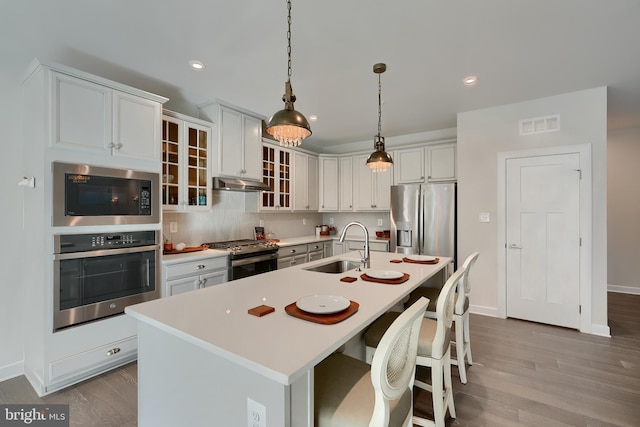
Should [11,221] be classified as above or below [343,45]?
below

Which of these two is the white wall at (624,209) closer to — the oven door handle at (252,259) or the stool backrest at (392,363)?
the oven door handle at (252,259)

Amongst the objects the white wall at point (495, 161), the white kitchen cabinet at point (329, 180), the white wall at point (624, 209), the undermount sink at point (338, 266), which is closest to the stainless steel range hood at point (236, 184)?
the white kitchen cabinet at point (329, 180)

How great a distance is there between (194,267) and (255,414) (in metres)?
2.26

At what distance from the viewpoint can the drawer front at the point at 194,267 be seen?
2.78 m

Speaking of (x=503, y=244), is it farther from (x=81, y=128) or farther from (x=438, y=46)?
(x=81, y=128)

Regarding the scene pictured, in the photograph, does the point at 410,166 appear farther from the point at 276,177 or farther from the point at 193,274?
the point at 193,274

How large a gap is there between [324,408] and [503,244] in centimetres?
344

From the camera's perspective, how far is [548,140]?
11.0ft

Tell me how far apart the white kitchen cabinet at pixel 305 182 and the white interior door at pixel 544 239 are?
2.96m

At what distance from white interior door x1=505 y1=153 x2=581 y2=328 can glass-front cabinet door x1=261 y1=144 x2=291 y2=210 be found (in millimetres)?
3096

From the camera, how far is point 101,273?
7.65 feet

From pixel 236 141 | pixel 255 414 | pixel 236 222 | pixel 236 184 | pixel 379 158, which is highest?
pixel 236 141

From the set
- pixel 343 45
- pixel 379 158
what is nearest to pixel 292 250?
pixel 379 158

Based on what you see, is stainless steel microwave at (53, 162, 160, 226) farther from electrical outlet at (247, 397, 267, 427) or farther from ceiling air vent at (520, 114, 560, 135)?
ceiling air vent at (520, 114, 560, 135)
